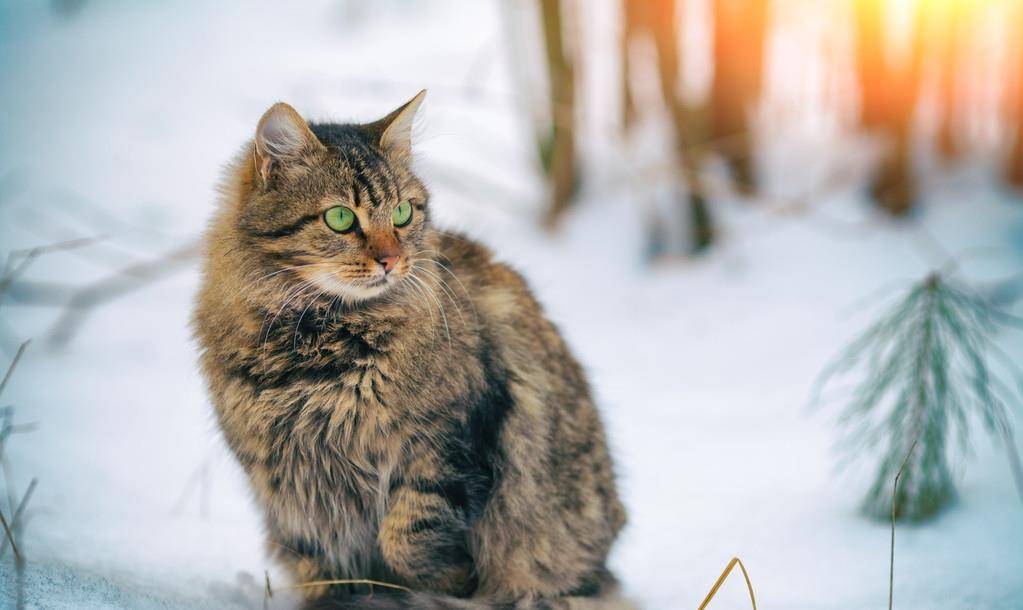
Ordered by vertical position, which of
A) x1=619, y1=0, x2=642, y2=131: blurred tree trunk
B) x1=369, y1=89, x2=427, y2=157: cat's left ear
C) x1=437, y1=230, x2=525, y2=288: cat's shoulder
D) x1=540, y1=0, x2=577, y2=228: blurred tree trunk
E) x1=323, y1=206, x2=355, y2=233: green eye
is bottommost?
x1=323, y1=206, x2=355, y2=233: green eye

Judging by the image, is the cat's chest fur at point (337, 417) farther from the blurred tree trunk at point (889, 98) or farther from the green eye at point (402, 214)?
the blurred tree trunk at point (889, 98)

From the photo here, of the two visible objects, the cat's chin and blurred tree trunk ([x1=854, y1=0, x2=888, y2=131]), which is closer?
the cat's chin

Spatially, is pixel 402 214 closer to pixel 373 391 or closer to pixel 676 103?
pixel 373 391

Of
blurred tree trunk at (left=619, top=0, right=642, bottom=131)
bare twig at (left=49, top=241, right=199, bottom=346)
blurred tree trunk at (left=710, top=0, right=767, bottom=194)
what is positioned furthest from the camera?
blurred tree trunk at (left=619, top=0, right=642, bottom=131)

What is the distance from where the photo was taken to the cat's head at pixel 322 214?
6.18ft

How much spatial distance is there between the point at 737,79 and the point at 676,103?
1.52 feet

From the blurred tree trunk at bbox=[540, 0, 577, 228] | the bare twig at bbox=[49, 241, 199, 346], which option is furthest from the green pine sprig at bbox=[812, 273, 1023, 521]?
the bare twig at bbox=[49, 241, 199, 346]

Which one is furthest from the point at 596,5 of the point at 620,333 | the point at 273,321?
the point at 273,321

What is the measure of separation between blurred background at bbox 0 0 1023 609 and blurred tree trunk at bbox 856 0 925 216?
2cm

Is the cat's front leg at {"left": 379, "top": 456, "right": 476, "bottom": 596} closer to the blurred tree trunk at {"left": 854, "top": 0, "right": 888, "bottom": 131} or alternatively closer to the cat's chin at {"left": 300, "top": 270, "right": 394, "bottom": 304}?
the cat's chin at {"left": 300, "top": 270, "right": 394, "bottom": 304}

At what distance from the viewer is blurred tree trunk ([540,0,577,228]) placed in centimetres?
496

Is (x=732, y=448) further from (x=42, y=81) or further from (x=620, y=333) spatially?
(x=42, y=81)

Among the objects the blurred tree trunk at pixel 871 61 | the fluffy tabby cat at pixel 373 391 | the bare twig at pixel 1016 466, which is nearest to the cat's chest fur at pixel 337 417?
the fluffy tabby cat at pixel 373 391

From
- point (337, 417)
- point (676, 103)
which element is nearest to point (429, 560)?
point (337, 417)
